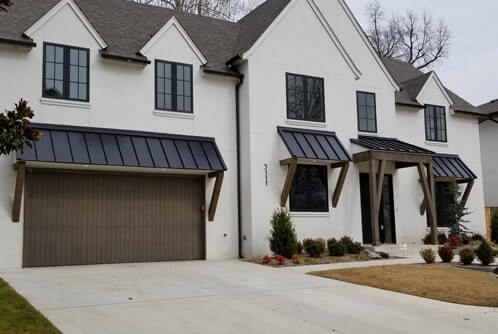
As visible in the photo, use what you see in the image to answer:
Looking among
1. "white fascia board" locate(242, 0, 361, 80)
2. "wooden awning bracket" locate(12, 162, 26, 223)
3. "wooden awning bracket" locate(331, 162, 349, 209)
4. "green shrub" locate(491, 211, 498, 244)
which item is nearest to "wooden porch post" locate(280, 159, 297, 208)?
"wooden awning bracket" locate(331, 162, 349, 209)

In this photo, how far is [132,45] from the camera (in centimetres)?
1684

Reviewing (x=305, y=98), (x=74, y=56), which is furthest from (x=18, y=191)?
(x=305, y=98)

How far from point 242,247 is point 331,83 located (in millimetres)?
6740

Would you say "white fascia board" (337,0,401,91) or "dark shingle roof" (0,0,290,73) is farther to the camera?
"white fascia board" (337,0,401,91)

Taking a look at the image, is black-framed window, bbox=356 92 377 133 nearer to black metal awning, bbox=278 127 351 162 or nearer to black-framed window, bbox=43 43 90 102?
black metal awning, bbox=278 127 351 162

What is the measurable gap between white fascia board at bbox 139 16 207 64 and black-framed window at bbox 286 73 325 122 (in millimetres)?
3175

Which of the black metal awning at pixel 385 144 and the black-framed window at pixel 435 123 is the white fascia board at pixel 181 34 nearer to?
the black metal awning at pixel 385 144

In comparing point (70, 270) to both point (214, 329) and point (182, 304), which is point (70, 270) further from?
point (214, 329)

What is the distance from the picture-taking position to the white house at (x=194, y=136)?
14.6 metres

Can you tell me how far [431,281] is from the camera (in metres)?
11.8

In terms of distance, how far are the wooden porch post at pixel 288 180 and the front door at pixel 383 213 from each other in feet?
13.4

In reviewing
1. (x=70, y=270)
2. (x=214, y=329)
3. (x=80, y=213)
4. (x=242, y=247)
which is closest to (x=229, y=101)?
(x=242, y=247)

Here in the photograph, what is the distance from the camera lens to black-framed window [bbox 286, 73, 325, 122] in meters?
18.3

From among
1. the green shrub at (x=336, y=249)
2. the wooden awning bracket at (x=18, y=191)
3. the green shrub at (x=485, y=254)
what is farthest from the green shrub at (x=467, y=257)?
the wooden awning bracket at (x=18, y=191)
